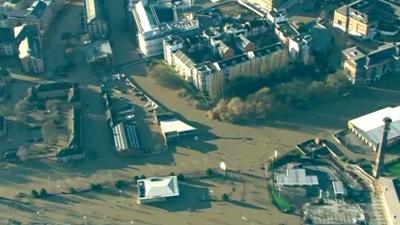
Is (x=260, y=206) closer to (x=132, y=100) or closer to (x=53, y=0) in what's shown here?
(x=132, y=100)

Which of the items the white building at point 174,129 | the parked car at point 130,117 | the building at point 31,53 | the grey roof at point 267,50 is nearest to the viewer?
the white building at point 174,129

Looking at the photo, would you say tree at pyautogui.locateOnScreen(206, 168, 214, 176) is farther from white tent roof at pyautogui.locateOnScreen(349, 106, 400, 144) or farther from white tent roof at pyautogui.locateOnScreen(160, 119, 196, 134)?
white tent roof at pyautogui.locateOnScreen(349, 106, 400, 144)

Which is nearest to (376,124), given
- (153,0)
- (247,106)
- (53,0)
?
(247,106)

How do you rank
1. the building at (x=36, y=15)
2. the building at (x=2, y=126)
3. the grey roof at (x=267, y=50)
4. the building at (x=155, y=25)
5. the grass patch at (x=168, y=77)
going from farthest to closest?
the building at (x=36, y=15) < the building at (x=155, y=25) < the grass patch at (x=168, y=77) < the grey roof at (x=267, y=50) < the building at (x=2, y=126)

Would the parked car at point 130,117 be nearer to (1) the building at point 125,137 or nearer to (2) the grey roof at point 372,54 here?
(1) the building at point 125,137

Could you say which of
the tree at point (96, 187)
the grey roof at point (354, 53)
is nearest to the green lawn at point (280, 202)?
the tree at point (96, 187)
